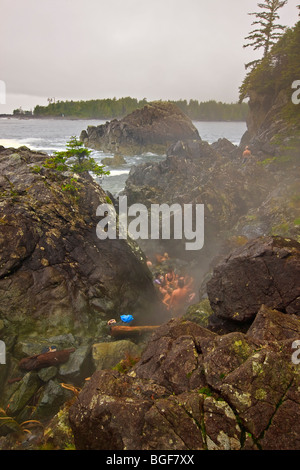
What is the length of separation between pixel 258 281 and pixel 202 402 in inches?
241

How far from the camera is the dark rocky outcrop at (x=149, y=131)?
75.2 meters

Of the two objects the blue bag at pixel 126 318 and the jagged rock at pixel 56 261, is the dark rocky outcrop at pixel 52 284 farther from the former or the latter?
the blue bag at pixel 126 318

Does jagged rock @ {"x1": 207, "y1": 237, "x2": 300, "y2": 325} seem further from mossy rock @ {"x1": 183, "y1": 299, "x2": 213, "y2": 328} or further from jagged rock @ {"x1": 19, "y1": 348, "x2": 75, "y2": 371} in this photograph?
jagged rock @ {"x1": 19, "y1": 348, "x2": 75, "y2": 371}

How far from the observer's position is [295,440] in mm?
4699

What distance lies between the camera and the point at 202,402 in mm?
5348

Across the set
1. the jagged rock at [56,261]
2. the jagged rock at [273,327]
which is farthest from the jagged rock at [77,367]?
the jagged rock at [273,327]

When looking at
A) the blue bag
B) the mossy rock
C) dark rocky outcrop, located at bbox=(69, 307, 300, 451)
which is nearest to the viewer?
dark rocky outcrop, located at bbox=(69, 307, 300, 451)

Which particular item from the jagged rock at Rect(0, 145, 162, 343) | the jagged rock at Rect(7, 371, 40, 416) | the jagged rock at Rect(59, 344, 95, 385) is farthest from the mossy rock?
the jagged rock at Rect(7, 371, 40, 416)

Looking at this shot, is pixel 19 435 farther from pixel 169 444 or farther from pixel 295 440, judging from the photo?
pixel 295 440

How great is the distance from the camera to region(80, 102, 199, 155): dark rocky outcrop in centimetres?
7519

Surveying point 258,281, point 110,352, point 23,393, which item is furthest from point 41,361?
point 258,281

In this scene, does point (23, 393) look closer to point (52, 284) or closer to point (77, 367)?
point (77, 367)

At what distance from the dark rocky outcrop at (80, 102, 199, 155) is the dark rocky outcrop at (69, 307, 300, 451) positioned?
75.1m
